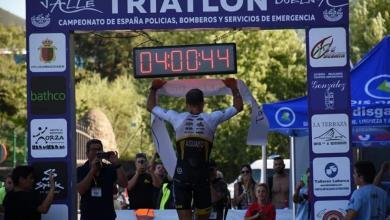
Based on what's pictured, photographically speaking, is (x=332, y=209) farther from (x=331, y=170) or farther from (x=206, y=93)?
(x=206, y=93)

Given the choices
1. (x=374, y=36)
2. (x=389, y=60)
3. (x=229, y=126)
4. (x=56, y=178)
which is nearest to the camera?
(x=56, y=178)

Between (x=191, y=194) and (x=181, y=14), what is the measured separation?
117 inches

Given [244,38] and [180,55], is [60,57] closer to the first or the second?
[180,55]

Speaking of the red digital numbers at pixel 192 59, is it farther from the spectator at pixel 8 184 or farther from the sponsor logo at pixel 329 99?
the spectator at pixel 8 184

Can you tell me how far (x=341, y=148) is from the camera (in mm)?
12555

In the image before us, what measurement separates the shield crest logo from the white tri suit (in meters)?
2.62

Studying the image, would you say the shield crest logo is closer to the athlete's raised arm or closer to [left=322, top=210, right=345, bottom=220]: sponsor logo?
the athlete's raised arm

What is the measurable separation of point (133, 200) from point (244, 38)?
29.2m

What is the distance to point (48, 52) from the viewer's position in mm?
12508

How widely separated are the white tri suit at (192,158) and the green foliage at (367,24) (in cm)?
3150

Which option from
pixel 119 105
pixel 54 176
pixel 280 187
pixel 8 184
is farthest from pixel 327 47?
pixel 119 105

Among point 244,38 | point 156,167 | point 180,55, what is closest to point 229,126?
point 244,38

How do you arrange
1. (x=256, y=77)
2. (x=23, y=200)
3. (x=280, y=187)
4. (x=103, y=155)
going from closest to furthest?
(x=23, y=200)
(x=103, y=155)
(x=280, y=187)
(x=256, y=77)

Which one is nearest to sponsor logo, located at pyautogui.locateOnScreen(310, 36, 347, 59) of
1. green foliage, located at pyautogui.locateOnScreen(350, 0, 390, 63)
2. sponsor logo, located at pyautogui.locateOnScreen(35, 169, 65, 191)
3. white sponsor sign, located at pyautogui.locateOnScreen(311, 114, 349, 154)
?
white sponsor sign, located at pyautogui.locateOnScreen(311, 114, 349, 154)
